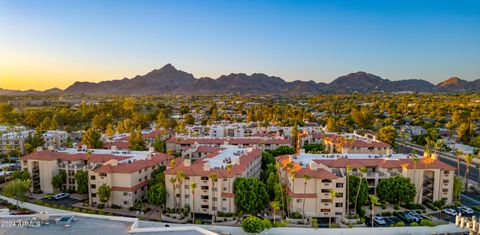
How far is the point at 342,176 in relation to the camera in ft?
162

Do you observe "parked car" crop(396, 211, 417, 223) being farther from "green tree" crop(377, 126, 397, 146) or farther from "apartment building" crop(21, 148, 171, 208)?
"green tree" crop(377, 126, 397, 146)

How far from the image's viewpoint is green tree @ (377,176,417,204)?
5169cm

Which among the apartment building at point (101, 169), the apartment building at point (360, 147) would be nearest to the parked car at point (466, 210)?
the apartment building at point (360, 147)

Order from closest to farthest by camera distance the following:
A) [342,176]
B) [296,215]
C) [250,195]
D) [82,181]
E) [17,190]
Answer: [296,215] → [250,195] → [342,176] → [17,190] → [82,181]

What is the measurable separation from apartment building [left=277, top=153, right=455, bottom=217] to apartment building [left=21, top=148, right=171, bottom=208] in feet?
74.6

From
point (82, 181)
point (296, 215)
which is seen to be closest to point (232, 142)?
point (82, 181)

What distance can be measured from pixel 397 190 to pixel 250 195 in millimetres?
22237

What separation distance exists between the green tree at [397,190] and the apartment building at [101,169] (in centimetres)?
3682

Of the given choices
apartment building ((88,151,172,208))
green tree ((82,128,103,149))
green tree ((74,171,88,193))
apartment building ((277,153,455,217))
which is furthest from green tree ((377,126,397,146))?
green tree ((74,171,88,193))

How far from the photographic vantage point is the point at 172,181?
49.1 metres

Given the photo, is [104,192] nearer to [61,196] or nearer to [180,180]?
[61,196]

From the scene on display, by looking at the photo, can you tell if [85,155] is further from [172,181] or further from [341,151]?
[341,151]

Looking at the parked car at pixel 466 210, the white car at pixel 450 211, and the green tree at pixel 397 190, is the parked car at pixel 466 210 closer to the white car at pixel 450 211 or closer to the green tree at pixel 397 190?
the white car at pixel 450 211

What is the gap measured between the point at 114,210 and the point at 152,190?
22.9 ft
